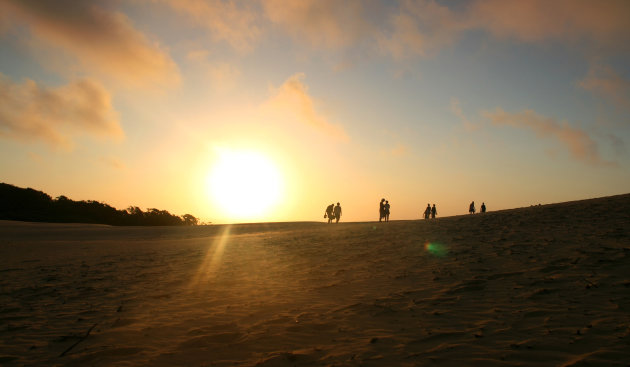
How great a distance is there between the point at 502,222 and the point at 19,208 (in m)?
53.3

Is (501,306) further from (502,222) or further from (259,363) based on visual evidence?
(502,222)

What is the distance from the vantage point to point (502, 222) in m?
17.9

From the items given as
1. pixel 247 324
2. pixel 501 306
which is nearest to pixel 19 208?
pixel 247 324

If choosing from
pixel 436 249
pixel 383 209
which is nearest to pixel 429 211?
pixel 383 209

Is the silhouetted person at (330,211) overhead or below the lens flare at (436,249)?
overhead

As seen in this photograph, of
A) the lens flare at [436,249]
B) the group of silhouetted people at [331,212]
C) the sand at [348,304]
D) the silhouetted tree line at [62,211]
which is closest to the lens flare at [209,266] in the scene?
the sand at [348,304]

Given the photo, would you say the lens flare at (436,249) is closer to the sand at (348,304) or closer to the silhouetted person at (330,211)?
the sand at (348,304)

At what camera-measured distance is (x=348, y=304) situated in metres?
8.24

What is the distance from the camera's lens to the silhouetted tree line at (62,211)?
4467 centimetres

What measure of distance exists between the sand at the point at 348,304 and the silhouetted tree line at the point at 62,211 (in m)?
35.3

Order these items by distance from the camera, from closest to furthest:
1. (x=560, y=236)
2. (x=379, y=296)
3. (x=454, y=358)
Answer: (x=454, y=358) → (x=379, y=296) → (x=560, y=236)

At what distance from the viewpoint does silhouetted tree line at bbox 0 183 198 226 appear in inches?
1759

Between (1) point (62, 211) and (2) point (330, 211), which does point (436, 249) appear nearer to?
(2) point (330, 211)

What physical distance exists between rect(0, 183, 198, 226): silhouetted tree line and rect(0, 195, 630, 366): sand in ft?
116
